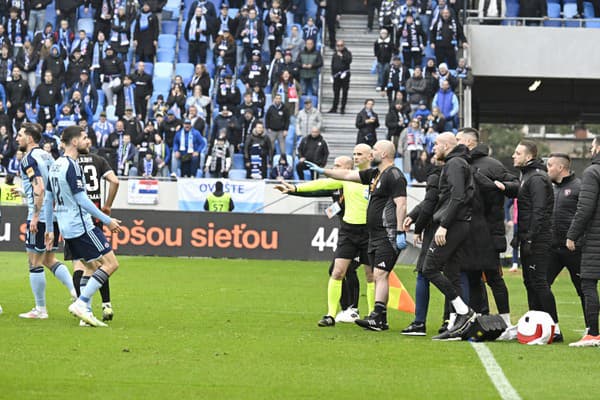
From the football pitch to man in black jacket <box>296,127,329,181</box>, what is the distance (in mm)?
13224

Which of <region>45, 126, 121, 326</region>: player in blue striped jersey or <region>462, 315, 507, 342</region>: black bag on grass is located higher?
<region>45, 126, 121, 326</region>: player in blue striped jersey

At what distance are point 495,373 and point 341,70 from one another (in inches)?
955

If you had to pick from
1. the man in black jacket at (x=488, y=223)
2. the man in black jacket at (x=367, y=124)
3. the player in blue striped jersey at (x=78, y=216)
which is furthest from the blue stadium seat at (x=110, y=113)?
the man in black jacket at (x=488, y=223)

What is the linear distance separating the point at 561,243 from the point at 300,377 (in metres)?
4.90

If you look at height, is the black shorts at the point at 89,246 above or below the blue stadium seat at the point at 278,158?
above

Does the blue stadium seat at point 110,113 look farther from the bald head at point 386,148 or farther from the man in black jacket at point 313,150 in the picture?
the bald head at point 386,148

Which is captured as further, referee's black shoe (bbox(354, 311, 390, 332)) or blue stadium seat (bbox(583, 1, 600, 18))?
blue stadium seat (bbox(583, 1, 600, 18))

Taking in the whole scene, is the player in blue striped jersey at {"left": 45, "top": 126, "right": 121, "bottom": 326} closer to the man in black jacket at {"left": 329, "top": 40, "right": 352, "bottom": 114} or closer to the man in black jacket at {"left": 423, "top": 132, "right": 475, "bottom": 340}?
the man in black jacket at {"left": 423, "top": 132, "right": 475, "bottom": 340}

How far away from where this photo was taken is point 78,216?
1343 centimetres

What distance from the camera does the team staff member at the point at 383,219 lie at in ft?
45.0

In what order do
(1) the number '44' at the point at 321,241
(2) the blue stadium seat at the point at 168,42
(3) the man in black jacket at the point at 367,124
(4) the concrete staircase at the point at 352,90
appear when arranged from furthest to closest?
(2) the blue stadium seat at the point at 168,42 → (4) the concrete staircase at the point at 352,90 → (3) the man in black jacket at the point at 367,124 → (1) the number '44' at the point at 321,241

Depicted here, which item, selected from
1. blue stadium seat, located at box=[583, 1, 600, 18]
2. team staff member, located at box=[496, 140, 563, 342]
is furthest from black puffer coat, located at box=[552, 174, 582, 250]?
blue stadium seat, located at box=[583, 1, 600, 18]

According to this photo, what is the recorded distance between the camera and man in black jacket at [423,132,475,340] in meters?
12.6

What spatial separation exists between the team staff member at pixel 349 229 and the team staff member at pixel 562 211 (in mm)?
2165
